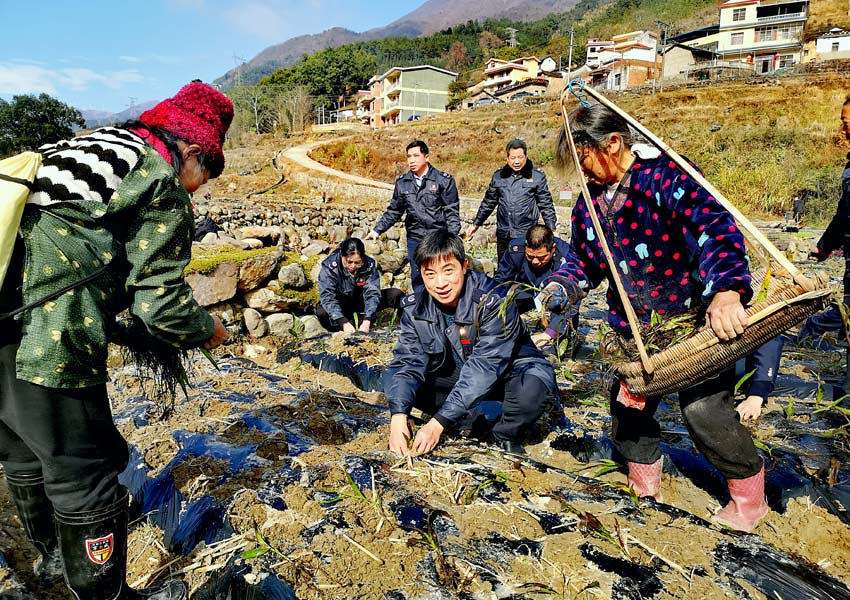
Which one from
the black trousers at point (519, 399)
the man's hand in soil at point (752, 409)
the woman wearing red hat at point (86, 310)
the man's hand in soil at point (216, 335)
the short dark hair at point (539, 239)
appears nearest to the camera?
the woman wearing red hat at point (86, 310)

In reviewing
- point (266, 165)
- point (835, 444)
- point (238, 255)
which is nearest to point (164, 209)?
point (835, 444)

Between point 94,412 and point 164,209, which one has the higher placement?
point 164,209

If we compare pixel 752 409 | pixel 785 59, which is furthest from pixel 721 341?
pixel 785 59

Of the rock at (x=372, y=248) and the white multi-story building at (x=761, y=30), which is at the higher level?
the white multi-story building at (x=761, y=30)

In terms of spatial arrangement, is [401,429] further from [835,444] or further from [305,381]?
[835,444]

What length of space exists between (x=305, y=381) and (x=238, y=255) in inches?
75.2

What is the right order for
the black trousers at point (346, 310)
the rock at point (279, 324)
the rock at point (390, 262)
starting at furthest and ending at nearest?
the rock at point (390, 262) < the black trousers at point (346, 310) < the rock at point (279, 324)

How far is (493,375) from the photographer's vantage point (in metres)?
2.78

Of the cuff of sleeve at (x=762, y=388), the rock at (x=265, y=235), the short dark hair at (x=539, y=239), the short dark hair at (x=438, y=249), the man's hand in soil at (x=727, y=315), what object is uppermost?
the short dark hair at (x=438, y=249)

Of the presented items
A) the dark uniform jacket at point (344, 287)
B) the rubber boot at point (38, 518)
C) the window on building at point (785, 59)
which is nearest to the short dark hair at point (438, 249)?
the rubber boot at point (38, 518)

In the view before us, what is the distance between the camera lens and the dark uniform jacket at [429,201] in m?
6.24

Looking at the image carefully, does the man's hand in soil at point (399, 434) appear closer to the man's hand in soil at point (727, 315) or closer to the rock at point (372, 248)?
the man's hand in soil at point (727, 315)

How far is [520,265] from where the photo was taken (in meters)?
5.60

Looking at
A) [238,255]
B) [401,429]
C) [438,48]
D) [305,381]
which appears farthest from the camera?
[438,48]
